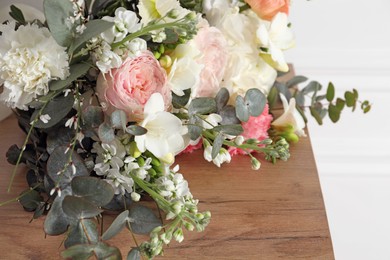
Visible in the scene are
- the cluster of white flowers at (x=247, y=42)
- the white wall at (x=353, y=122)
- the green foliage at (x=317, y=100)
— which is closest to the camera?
the cluster of white flowers at (x=247, y=42)

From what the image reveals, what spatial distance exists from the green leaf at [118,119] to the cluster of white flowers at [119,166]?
0.04 meters

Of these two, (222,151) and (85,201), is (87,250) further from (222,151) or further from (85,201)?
(222,151)

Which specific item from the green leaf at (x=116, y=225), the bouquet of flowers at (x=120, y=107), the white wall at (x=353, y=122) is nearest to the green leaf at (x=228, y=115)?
the bouquet of flowers at (x=120, y=107)

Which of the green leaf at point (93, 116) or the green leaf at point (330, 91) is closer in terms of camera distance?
the green leaf at point (93, 116)

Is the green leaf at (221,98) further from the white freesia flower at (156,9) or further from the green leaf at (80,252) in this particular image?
the green leaf at (80,252)

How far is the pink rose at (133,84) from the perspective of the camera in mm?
759

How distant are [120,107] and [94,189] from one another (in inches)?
4.6

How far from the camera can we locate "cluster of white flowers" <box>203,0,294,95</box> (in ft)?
2.97

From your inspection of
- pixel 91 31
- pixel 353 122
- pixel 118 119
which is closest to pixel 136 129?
pixel 118 119

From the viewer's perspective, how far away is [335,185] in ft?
4.99

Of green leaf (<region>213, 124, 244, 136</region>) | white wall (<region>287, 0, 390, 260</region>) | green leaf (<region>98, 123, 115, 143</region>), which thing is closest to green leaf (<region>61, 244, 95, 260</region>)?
green leaf (<region>98, 123, 115, 143</region>)

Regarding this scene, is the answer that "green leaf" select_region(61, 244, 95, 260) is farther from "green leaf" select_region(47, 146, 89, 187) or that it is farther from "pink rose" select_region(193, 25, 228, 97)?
"pink rose" select_region(193, 25, 228, 97)

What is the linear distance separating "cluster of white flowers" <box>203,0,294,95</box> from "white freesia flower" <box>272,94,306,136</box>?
0.06 metres

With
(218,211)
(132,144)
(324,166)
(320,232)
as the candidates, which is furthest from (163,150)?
(324,166)
